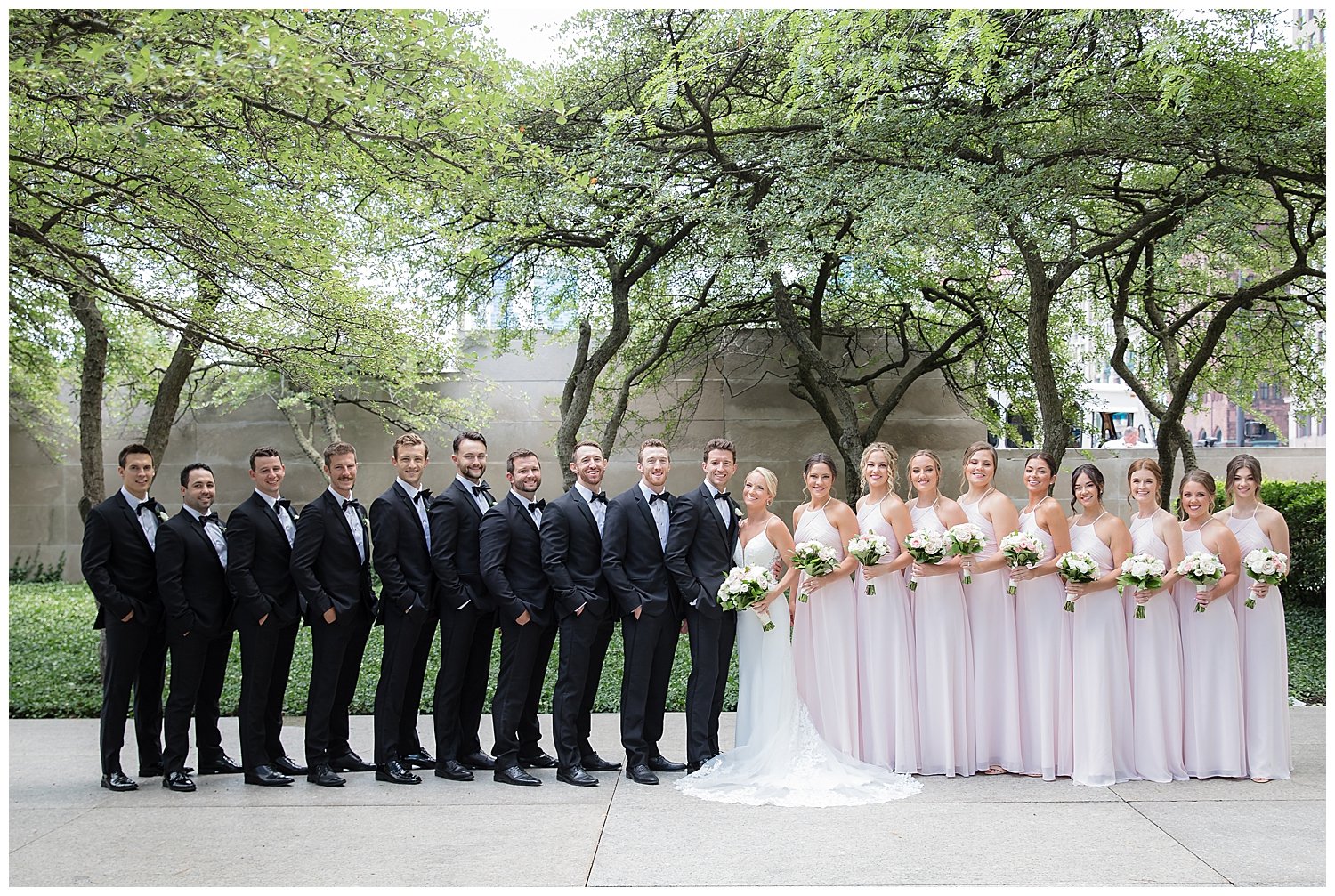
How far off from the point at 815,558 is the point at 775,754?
1.25 m

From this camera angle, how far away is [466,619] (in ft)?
23.9

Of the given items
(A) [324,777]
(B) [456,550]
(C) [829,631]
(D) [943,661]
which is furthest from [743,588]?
(A) [324,777]

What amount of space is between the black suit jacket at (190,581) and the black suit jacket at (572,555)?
2065 mm

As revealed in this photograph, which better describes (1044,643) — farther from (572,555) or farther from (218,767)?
(218,767)

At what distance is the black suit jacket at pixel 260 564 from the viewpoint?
700 centimetres

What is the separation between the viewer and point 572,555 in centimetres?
729

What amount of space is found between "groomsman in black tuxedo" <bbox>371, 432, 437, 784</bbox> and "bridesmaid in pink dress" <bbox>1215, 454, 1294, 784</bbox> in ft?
17.2

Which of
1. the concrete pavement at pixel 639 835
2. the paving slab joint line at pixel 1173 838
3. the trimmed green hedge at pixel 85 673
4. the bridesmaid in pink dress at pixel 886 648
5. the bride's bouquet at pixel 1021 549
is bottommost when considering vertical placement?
the paving slab joint line at pixel 1173 838

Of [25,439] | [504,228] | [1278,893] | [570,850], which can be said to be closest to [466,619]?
[570,850]

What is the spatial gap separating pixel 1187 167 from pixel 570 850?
9.08 meters

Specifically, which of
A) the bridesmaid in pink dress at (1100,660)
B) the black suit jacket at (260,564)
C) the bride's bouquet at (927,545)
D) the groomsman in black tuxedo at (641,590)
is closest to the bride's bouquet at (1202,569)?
the bridesmaid in pink dress at (1100,660)

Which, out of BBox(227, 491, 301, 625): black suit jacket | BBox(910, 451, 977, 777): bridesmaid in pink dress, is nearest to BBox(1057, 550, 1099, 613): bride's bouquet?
Answer: BBox(910, 451, 977, 777): bridesmaid in pink dress

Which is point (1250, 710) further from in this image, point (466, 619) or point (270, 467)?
point (270, 467)

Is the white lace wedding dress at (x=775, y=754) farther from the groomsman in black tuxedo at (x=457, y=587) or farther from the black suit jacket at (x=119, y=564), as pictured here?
the black suit jacket at (x=119, y=564)
